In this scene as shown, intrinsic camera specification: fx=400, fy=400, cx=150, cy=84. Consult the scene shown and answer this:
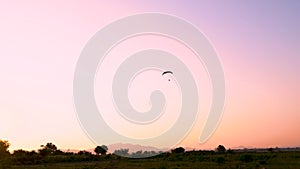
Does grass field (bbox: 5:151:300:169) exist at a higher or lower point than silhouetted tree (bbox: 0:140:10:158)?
lower

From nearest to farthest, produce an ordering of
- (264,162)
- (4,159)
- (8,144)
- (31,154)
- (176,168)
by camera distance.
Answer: (176,168), (264,162), (4,159), (8,144), (31,154)

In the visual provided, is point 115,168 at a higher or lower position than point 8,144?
lower

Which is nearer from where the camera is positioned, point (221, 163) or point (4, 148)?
point (221, 163)

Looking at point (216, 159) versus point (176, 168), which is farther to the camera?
point (216, 159)

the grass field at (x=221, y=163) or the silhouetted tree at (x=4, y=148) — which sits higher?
the silhouetted tree at (x=4, y=148)

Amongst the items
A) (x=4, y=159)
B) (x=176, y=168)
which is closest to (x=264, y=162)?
(x=176, y=168)

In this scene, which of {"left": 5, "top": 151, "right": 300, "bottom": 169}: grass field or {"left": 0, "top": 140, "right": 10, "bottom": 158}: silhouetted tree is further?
{"left": 0, "top": 140, "right": 10, "bottom": 158}: silhouetted tree

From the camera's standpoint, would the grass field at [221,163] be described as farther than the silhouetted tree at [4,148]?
No

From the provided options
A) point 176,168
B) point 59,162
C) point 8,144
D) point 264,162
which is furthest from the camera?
point 59,162

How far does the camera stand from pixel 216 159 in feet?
215

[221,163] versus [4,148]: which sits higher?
[4,148]

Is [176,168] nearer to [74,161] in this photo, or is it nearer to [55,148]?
[74,161]

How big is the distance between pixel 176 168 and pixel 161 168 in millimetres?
2164

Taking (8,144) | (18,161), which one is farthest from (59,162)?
(8,144)
